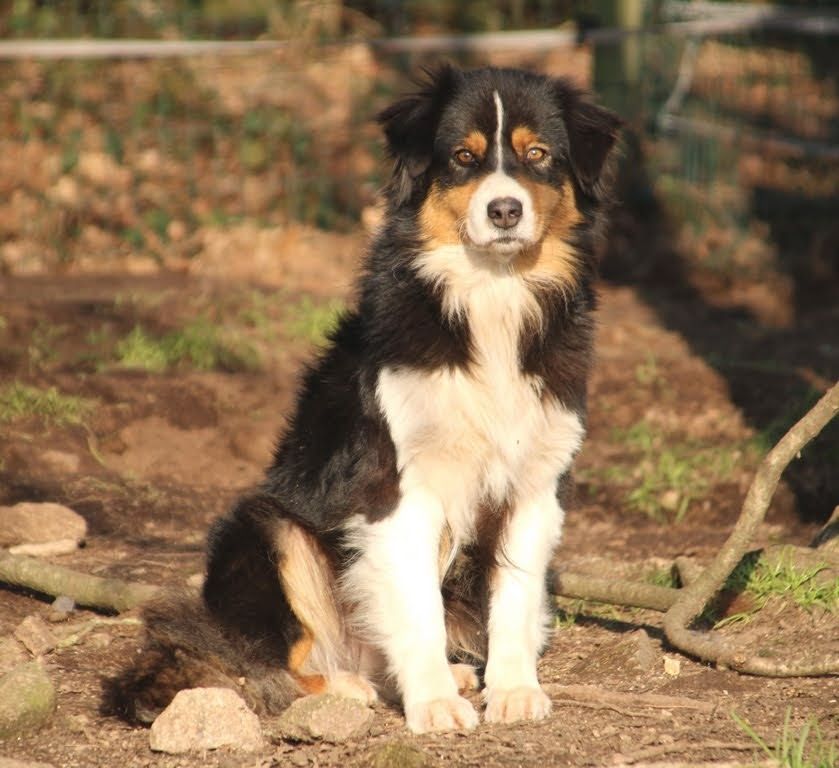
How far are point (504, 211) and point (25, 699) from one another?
1.94 m

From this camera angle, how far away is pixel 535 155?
4184mm

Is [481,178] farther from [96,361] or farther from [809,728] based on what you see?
[96,361]

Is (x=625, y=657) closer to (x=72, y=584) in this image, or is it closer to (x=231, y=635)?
(x=231, y=635)

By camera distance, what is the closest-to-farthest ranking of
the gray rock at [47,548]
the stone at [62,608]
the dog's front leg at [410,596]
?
the dog's front leg at [410,596], the stone at [62,608], the gray rock at [47,548]

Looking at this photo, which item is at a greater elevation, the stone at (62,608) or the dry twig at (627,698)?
the dry twig at (627,698)

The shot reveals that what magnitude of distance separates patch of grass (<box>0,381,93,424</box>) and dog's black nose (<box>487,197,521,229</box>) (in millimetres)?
3140

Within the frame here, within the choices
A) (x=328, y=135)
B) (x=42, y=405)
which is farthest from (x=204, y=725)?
(x=328, y=135)

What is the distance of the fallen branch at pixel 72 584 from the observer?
4.62 meters

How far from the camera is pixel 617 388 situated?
24.5 feet

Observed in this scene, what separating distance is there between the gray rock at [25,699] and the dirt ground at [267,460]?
0.04 meters

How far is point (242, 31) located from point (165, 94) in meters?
2.21

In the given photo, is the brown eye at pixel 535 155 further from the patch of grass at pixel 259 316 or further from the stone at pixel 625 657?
Answer: the patch of grass at pixel 259 316

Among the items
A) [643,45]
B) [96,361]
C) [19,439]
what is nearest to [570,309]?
[19,439]

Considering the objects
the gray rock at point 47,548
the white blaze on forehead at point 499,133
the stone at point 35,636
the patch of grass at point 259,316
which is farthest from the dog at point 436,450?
the patch of grass at point 259,316
